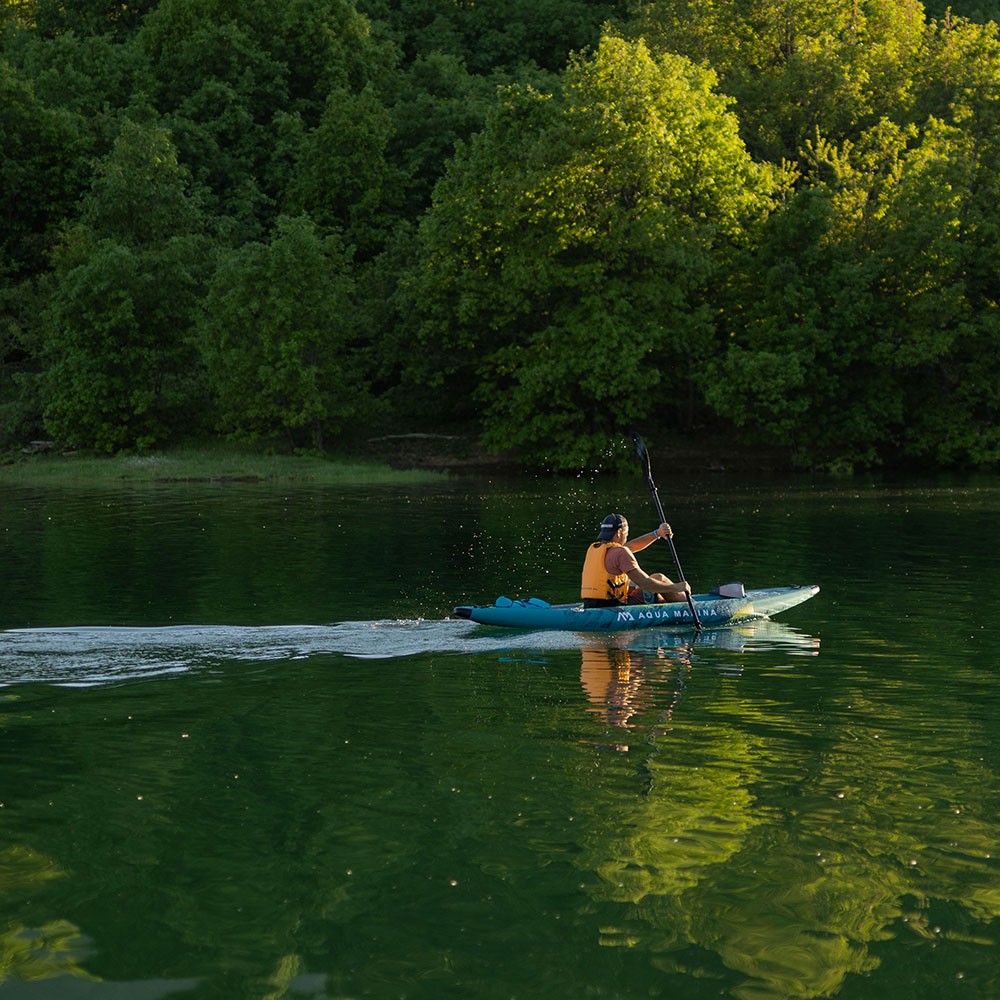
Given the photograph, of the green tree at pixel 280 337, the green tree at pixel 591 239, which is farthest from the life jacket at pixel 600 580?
the green tree at pixel 280 337

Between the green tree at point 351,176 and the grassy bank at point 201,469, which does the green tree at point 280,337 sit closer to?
the grassy bank at point 201,469

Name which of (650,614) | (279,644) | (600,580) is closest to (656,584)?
(650,614)

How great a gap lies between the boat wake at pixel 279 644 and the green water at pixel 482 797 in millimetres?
74

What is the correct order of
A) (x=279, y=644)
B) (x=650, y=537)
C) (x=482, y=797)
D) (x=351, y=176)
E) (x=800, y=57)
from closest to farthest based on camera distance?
(x=482, y=797) < (x=279, y=644) < (x=650, y=537) < (x=800, y=57) < (x=351, y=176)

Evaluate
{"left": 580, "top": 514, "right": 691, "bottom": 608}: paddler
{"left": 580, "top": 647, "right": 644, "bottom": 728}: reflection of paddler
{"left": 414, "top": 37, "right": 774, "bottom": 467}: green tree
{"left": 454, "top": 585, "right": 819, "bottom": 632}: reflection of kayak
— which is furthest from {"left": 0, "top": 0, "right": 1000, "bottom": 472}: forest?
{"left": 580, "top": 647, "right": 644, "bottom": 728}: reflection of paddler

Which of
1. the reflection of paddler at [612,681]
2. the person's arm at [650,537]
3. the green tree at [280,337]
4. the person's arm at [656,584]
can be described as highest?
the green tree at [280,337]

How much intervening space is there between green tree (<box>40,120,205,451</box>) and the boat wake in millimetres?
45822

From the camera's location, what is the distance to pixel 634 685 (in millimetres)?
16391

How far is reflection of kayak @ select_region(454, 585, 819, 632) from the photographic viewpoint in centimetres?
1930

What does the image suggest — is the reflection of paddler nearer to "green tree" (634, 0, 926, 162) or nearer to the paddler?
the paddler

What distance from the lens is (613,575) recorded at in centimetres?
1992

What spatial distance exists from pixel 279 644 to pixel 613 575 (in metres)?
4.56

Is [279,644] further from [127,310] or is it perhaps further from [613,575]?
[127,310]

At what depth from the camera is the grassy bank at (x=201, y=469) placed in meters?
54.3
